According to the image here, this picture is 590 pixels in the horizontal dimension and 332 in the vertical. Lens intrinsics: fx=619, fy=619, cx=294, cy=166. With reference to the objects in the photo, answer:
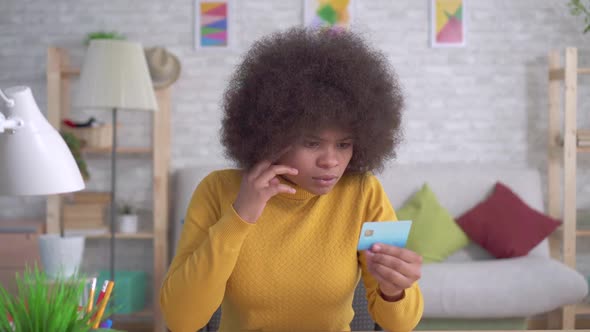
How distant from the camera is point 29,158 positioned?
83 centimetres

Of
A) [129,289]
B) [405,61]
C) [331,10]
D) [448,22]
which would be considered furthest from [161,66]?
[448,22]

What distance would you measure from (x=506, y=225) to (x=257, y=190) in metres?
2.82

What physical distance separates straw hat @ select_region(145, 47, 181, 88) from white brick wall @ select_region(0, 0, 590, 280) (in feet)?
0.85

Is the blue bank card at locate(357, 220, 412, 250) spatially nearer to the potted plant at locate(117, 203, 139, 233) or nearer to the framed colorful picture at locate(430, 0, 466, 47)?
the potted plant at locate(117, 203, 139, 233)

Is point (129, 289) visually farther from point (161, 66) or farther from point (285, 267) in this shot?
point (285, 267)

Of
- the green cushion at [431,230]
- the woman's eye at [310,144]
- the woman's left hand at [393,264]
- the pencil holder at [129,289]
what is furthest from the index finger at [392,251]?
the pencil holder at [129,289]

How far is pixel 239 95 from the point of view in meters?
1.37

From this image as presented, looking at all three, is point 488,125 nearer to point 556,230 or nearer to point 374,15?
point 556,230

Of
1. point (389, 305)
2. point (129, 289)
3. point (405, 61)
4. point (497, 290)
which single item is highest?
point (405, 61)

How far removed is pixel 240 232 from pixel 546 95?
11.4 feet

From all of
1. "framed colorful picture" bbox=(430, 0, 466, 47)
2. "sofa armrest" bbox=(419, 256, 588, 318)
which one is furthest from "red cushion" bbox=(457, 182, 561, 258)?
"framed colorful picture" bbox=(430, 0, 466, 47)

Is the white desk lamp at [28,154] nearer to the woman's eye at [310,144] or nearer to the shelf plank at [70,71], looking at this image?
the woman's eye at [310,144]

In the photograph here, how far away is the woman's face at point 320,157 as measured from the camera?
4.19 ft

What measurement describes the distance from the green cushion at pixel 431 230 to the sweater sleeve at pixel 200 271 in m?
2.47
